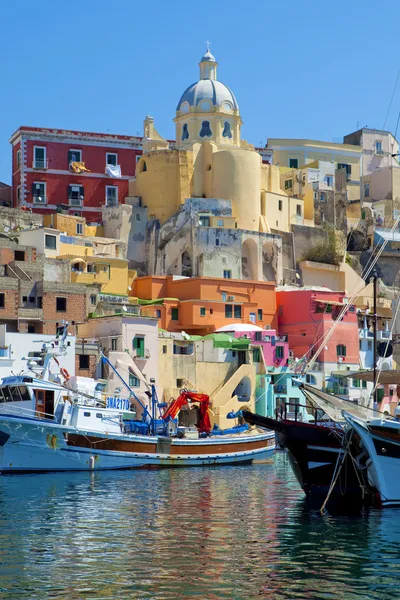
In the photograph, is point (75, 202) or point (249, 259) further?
point (75, 202)

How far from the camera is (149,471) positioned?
48.8 m

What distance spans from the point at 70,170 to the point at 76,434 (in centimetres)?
4133

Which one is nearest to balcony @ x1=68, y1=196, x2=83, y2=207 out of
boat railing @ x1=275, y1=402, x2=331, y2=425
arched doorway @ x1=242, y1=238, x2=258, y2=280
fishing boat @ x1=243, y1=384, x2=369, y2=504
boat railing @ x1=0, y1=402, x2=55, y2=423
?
arched doorway @ x1=242, y1=238, x2=258, y2=280

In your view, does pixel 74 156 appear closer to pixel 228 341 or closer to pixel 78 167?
pixel 78 167

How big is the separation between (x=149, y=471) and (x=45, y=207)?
3915 cm

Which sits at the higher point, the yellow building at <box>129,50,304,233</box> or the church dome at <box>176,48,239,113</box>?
the church dome at <box>176,48,239,113</box>

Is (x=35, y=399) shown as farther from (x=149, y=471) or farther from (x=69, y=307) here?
(x=69, y=307)

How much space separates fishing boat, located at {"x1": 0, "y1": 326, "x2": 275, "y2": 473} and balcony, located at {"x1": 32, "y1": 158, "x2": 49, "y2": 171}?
116 feet

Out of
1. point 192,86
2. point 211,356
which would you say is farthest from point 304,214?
point 211,356

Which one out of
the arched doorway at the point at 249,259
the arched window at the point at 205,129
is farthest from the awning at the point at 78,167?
the arched doorway at the point at 249,259

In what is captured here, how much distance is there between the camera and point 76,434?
156 ft

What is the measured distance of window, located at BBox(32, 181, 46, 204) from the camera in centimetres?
8338

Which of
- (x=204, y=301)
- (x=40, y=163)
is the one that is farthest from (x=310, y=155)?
(x=204, y=301)

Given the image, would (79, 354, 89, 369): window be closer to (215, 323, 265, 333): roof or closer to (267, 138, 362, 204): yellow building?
(215, 323, 265, 333): roof
